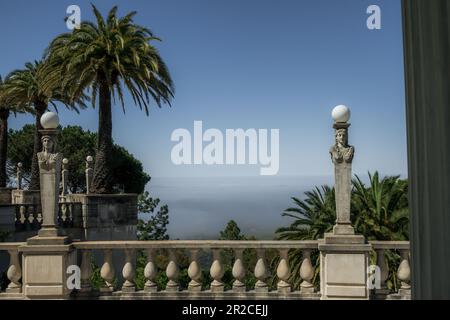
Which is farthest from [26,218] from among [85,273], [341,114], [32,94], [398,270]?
[398,270]

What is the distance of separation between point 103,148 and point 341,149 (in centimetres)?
1430

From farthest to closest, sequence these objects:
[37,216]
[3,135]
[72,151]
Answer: [72,151] → [3,135] → [37,216]

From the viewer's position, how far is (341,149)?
5566 millimetres

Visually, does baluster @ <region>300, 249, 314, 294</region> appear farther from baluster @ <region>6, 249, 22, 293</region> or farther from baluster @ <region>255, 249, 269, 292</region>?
baluster @ <region>6, 249, 22, 293</region>

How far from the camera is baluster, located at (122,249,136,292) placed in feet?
18.9

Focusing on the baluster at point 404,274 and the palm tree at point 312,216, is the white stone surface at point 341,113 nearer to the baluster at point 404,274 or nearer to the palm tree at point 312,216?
the baluster at point 404,274

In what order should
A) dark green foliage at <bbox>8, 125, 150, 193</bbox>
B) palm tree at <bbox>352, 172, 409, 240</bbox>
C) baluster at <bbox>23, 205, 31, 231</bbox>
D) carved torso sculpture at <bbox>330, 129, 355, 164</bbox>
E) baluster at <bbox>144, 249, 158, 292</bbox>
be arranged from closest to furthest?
1. carved torso sculpture at <bbox>330, 129, 355, 164</bbox>
2. baluster at <bbox>144, 249, 158, 292</bbox>
3. palm tree at <bbox>352, 172, 409, 240</bbox>
4. baluster at <bbox>23, 205, 31, 231</bbox>
5. dark green foliage at <bbox>8, 125, 150, 193</bbox>

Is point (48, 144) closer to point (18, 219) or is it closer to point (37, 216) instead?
point (18, 219)

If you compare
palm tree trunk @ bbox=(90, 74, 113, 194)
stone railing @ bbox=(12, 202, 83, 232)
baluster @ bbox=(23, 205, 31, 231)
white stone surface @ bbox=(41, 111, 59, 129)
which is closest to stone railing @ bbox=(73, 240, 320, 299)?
white stone surface @ bbox=(41, 111, 59, 129)

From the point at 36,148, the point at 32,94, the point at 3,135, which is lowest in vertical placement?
the point at 36,148

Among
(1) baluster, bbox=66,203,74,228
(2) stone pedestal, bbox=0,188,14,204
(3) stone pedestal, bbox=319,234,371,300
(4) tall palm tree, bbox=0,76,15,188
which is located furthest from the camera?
(4) tall palm tree, bbox=0,76,15,188

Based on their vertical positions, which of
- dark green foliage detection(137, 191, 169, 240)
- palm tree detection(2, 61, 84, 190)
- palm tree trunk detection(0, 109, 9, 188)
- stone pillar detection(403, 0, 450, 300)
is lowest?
dark green foliage detection(137, 191, 169, 240)

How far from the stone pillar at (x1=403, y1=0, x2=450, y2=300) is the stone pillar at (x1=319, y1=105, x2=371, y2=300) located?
2829 mm
